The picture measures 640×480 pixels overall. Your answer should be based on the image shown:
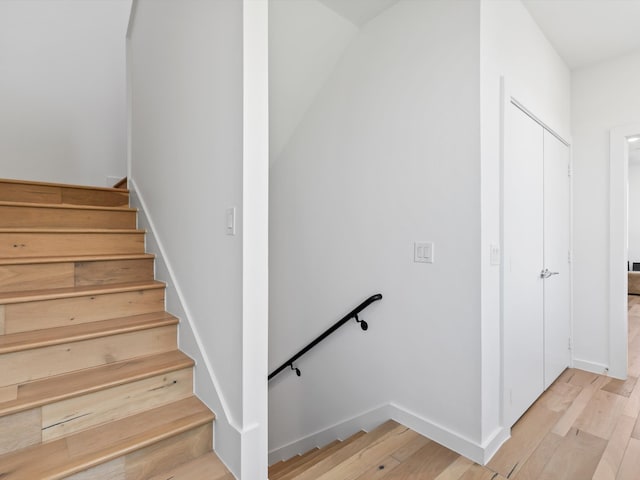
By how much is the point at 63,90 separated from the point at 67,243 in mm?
2518

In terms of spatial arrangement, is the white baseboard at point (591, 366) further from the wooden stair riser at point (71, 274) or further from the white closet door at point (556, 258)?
the wooden stair riser at point (71, 274)

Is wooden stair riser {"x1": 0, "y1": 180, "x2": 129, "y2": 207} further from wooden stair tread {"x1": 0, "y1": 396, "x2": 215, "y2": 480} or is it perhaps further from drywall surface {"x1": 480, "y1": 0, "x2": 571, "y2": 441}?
drywall surface {"x1": 480, "y1": 0, "x2": 571, "y2": 441}

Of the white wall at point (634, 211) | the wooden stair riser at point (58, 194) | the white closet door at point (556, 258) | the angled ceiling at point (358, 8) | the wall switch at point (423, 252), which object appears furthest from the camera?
the white wall at point (634, 211)

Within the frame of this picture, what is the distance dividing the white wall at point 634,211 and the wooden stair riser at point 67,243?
10.3 metres

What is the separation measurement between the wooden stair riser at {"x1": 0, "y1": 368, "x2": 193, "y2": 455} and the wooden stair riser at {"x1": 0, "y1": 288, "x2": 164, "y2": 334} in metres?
0.47

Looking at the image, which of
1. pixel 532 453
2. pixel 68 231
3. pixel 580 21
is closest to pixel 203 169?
pixel 68 231

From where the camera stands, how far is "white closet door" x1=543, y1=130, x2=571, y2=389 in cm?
249

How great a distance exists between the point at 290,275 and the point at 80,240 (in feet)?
4.90

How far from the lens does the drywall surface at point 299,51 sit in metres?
2.08

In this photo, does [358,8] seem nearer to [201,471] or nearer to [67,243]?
[67,243]

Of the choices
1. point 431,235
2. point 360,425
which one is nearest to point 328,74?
point 431,235

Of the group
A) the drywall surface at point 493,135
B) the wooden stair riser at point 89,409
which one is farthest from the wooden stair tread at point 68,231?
the drywall surface at point 493,135

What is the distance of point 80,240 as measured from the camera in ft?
6.84

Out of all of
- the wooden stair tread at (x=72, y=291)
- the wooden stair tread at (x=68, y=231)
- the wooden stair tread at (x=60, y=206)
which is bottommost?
the wooden stair tread at (x=72, y=291)
